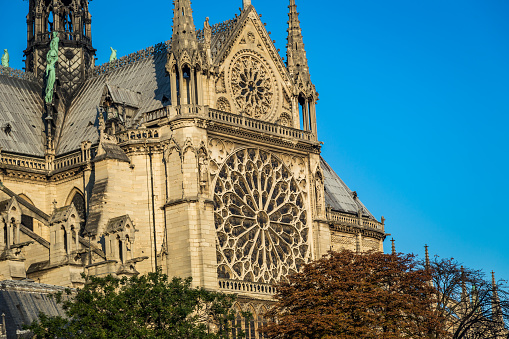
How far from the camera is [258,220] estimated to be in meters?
71.0

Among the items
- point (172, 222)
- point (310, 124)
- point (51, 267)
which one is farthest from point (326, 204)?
point (51, 267)

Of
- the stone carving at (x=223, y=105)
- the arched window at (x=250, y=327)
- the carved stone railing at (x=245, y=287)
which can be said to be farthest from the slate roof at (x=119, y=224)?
the stone carving at (x=223, y=105)

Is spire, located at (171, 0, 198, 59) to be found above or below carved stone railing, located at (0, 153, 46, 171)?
above

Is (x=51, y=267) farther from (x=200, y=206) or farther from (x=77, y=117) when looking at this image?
(x=77, y=117)

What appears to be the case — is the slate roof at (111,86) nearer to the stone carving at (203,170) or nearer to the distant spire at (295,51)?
the stone carving at (203,170)

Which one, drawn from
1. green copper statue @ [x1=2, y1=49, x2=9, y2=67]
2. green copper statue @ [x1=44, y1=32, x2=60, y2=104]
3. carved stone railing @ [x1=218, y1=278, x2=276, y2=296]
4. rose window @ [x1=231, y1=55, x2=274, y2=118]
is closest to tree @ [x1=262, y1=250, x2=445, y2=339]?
carved stone railing @ [x1=218, y1=278, x2=276, y2=296]

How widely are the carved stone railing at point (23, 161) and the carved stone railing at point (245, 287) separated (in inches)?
575

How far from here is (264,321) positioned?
68812mm

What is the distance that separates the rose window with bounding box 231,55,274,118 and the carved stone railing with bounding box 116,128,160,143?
241 inches

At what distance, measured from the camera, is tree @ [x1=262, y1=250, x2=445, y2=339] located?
5841cm

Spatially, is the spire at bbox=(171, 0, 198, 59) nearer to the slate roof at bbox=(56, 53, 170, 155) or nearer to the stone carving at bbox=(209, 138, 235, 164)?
the slate roof at bbox=(56, 53, 170, 155)

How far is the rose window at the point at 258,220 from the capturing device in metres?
68.8

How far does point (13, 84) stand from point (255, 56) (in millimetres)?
16239

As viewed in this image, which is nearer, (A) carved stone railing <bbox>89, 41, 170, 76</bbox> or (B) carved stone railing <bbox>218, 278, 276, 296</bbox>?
(B) carved stone railing <bbox>218, 278, 276, 296</bbox>
